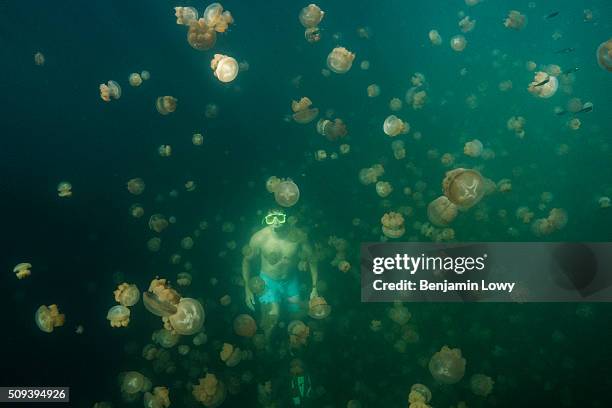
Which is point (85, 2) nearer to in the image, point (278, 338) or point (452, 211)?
point (278, 338)

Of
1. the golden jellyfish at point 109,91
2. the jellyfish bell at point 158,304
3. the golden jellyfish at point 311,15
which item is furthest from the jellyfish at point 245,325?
the golden jellyfish at point 311,15

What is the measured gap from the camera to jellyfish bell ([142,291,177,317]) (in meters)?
5.41

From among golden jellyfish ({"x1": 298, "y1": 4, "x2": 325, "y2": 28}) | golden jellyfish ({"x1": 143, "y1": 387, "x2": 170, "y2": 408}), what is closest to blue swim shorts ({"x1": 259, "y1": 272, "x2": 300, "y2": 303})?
golden jellyfish ({"x1": 143, "y1": 387, "x2": 170, "y2": 408})

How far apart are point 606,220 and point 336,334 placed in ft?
43.4

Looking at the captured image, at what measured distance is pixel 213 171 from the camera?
15.3 m

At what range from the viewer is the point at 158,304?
549 cm

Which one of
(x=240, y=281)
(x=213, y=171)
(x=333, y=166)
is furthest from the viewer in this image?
(x=333, y=166)

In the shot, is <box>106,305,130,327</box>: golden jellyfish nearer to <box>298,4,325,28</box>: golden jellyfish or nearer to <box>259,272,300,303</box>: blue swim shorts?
<box>259,272,300,303</box>: blue swim shorts

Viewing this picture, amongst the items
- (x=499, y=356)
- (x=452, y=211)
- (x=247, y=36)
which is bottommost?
(x=499, y=356)

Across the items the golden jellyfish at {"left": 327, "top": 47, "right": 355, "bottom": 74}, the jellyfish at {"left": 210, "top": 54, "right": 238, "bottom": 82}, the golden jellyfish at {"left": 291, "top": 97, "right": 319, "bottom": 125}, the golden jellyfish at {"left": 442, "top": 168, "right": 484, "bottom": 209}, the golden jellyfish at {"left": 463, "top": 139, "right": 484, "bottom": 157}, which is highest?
the golden jellyfish at {"left": 327, "top": 47, "right": 355, "bottom": 74}

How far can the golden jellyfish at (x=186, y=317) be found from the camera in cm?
589

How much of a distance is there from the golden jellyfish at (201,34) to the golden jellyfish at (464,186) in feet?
17.1

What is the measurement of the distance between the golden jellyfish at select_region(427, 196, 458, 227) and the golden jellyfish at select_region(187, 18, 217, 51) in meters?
5.44

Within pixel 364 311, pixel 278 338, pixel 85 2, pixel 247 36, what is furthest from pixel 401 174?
pixel 85 2
